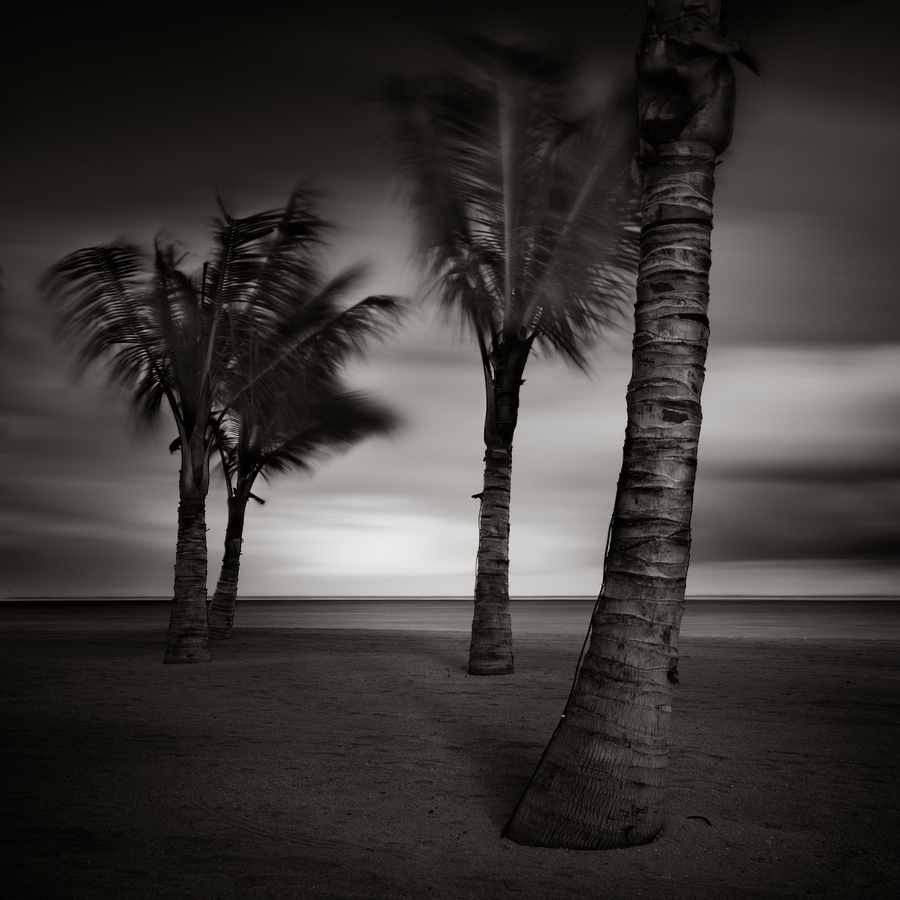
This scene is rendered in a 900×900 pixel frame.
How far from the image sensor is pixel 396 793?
461 centimetres

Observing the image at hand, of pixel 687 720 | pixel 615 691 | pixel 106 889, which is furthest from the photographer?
pixel 687 720

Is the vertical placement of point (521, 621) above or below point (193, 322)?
below

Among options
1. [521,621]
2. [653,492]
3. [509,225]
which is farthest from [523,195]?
[521,621]

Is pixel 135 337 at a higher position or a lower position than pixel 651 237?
higher

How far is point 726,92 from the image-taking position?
4.02 metres

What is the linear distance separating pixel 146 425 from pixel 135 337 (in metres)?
2.21

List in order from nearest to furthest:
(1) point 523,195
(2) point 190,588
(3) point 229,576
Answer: (1) point 523,195 → (2) point 190,588 → (3) point 229,576

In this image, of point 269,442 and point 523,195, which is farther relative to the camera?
point 269,442

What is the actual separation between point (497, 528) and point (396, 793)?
6.10 m

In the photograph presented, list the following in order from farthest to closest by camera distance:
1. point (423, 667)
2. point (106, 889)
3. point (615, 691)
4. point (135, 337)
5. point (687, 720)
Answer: point (135, 337), point (423, 667), point (687, 720), point (615, 691), point (106, 889)

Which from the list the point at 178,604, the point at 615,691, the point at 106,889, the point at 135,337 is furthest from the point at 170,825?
the point at 135,337

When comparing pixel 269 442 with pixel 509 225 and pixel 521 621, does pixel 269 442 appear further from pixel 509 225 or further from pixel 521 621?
pixel 521 621

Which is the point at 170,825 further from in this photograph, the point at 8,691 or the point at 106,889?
the point at 8,691

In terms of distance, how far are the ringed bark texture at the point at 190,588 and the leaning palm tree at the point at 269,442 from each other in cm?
303
